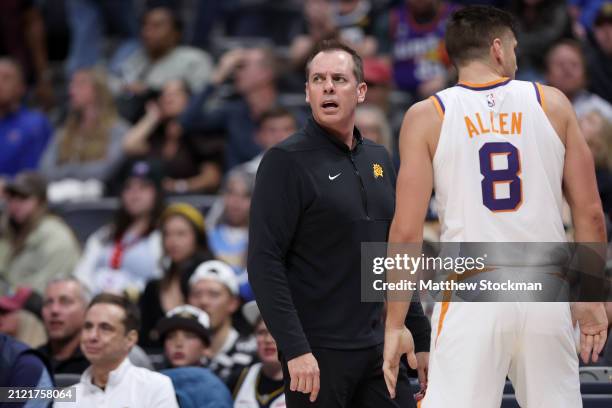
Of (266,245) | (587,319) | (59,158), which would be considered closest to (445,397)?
(587,319)

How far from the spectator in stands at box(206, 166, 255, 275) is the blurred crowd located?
17mm

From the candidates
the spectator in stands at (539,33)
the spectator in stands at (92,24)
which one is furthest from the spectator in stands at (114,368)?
the spectator in stands at (92,24)

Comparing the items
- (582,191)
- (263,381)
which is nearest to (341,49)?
(582,191)

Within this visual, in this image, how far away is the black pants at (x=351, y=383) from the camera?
418 cm

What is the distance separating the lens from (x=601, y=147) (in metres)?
7.98

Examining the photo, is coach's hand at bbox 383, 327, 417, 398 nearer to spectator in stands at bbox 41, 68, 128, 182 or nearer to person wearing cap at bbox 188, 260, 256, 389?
person wearing cap at bbox 188, 260, 256, 389

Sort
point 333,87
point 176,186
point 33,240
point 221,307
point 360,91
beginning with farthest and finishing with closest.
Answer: point 176,186
point 33,240
point 221,307
point 360,91
point 333,87

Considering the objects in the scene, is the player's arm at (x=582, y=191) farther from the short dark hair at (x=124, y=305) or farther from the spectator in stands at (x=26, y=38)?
the spectator in stands at (x=26, y=38)

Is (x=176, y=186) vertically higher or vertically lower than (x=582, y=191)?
higher

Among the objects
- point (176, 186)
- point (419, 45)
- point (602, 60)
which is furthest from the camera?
point (419, 45)

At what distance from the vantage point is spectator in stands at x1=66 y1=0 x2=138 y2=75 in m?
11.9

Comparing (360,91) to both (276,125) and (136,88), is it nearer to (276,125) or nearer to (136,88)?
(276,125)

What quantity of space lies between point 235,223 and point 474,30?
4.69m

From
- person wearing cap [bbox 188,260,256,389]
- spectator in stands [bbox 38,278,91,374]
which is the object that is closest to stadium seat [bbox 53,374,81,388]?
spectator in stands [bbox 38,278,91,374]
